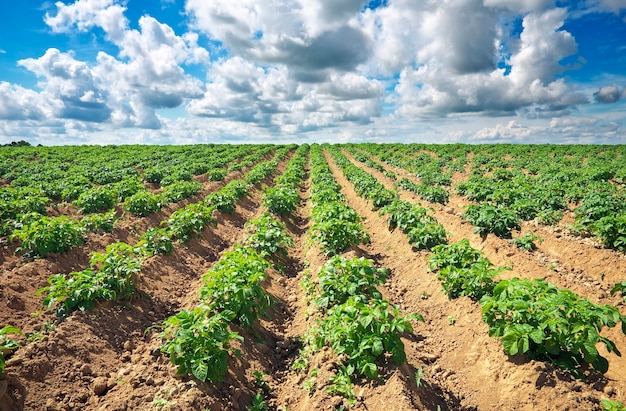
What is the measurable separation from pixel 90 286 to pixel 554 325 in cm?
697

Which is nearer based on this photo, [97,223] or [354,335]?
[354,335]

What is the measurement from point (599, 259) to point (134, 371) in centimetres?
993

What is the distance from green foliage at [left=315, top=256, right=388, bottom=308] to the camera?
595 cm

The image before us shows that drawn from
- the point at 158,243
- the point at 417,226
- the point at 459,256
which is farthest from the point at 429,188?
the point at 158,243

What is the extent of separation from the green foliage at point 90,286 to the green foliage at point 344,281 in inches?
140

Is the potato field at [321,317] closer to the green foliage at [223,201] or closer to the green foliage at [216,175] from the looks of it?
the green foliage at [223,201]

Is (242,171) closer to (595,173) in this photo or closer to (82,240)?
(82,240)

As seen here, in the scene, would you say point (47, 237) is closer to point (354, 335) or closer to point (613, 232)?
point (354, 335)

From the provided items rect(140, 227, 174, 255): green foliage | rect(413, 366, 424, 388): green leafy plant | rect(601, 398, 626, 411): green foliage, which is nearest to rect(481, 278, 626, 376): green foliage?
rect(601, 398, 626, 411): green foliage

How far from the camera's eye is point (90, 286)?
5.95 meters

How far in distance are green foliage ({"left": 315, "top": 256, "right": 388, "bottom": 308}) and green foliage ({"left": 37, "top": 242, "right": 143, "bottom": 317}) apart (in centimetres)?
357

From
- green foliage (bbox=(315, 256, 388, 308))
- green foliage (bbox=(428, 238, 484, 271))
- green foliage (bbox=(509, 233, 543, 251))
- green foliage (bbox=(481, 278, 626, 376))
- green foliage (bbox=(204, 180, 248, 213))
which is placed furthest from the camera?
green foliage (bbox=(204, 180, 248, 213))

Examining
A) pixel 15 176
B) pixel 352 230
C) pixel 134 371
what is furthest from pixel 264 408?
pixel 15 176

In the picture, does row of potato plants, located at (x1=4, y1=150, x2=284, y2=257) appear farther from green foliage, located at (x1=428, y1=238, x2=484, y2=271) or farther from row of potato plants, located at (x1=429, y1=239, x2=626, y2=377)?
row of potato plants, located at (x1=429, y1=239, x2=626, y2=377)
